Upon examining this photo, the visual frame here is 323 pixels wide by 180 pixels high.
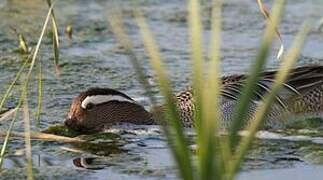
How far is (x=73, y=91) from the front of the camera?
798 centimetres

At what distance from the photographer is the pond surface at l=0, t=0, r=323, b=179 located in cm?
595

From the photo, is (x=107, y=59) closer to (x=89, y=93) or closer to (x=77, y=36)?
(x=77, y=36)

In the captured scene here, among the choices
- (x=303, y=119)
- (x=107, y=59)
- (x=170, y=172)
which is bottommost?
(x=170, y=172)

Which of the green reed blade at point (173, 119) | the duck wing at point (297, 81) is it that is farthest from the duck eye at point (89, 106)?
the green reed blade at point (173, 119)

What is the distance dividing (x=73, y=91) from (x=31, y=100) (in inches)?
18.7

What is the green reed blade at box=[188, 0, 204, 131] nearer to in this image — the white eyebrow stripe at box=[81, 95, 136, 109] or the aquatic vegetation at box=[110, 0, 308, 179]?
the aquatic vegetation at box=[110, 0, 308, 179]

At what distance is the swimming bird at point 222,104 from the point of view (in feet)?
23.6

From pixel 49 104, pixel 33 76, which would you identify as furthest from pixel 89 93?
pixel 33 76

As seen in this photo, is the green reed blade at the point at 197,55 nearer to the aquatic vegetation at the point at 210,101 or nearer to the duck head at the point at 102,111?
the aquatic vegetation at the point at 210,101

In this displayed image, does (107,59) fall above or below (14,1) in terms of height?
below

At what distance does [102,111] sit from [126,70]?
129 cm

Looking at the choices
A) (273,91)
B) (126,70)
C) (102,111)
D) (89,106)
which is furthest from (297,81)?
(273,91)

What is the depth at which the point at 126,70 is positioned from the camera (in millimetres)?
8617

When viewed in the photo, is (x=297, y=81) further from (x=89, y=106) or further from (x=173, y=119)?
(x=173, y=119)
